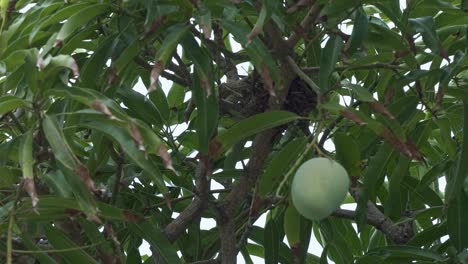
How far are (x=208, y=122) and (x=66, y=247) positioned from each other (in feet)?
0.87

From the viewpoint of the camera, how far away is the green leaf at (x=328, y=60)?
3.84ft

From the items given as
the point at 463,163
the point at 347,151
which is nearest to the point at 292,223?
the point at 347,151

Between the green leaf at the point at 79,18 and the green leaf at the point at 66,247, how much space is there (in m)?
0.29

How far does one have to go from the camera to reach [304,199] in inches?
39.4

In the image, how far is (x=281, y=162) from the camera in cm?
116

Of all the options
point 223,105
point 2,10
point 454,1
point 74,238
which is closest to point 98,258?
point 74,238

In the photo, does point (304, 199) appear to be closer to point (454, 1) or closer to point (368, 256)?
point (368, 256)

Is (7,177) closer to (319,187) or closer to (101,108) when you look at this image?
(101,108)

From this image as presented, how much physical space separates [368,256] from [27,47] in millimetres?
541

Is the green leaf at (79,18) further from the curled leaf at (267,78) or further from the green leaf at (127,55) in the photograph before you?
the curled leaf at (267,78)

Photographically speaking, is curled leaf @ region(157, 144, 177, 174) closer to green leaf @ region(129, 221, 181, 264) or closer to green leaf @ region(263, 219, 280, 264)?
green leaf @ region(129, 221, 181, 264)

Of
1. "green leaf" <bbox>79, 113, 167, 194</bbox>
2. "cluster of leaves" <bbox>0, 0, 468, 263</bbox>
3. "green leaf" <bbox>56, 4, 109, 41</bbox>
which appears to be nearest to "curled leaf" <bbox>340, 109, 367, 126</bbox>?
"cluster of leaves" <bbox>0, 0, 468, 263</bbox>

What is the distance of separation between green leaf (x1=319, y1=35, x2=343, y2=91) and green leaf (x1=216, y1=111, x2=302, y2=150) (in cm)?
8

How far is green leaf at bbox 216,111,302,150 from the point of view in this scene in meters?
1.10
